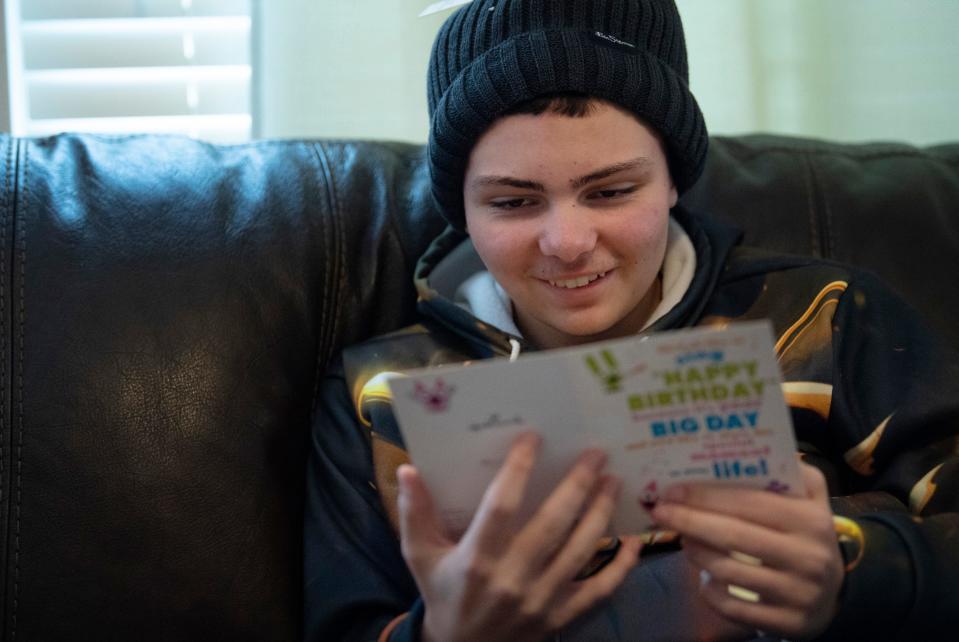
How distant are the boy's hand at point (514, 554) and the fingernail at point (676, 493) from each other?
0.04 metres

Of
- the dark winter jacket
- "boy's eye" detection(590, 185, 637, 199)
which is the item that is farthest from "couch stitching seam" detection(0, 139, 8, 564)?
"boy's eye" detection(590, 185, 637, 199)

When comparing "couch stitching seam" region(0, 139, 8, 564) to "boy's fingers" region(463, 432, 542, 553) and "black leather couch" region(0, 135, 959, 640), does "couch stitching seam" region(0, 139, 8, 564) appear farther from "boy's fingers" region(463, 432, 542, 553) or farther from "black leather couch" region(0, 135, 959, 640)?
"boy's fingers" region(463, 432, 542, 553)

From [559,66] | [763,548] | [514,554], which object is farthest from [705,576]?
[559,66]

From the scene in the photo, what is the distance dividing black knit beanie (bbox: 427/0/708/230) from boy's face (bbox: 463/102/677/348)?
0.08 ft

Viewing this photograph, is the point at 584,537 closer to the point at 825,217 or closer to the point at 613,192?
the point at 613,192

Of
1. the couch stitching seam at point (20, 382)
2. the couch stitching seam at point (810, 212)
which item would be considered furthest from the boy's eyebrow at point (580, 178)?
the couch stitching seam at point (20, 382)

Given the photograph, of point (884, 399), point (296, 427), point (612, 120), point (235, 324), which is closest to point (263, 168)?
point (235, 324)

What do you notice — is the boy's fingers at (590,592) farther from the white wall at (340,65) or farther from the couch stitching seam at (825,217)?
the white wall at (340,65)

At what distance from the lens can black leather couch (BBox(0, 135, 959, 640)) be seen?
113 centimetres

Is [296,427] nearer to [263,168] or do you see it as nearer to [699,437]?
[263,168]

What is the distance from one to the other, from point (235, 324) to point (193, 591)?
0.33 m

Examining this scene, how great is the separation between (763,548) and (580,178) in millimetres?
471

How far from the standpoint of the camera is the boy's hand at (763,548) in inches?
32.0

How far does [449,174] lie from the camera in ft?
4.06
